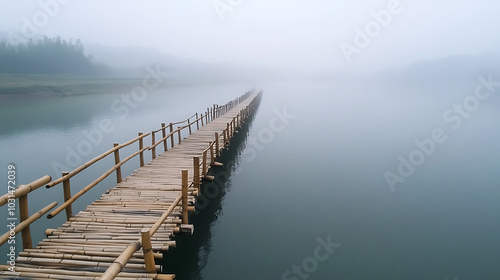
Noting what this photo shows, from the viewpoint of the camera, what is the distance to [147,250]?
13.0ft

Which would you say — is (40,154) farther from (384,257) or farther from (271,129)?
(384,257)

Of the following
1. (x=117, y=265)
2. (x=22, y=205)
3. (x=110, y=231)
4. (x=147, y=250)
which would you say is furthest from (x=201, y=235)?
(x=117, y=265)

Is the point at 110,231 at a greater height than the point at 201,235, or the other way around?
the point at 110,231

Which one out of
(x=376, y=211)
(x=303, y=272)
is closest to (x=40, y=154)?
(x=303, y=272)

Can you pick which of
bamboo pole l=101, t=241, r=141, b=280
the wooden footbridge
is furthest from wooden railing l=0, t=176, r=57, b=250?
bamboo pole l=101, t=241, r=141, b=280

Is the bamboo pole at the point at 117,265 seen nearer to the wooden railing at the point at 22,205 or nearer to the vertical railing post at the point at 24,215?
the wooden railing at the point at 22,205

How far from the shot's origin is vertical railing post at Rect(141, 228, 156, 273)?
3.87 m

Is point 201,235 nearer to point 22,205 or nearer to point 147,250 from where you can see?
point 147,250

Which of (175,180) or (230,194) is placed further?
(230,194)

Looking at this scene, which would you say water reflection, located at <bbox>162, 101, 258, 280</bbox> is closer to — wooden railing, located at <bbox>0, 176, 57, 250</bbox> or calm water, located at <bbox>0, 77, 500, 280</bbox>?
calm water, located at <bbox>0, 77, 500, 280</bbox>

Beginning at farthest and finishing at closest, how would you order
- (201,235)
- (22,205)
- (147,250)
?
1. (201,235)
2. (22,205)
3. (147,250)

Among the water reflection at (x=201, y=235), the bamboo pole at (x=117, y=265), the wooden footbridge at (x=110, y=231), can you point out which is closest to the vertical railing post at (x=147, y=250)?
the wooden footbridge at (x=110, y=231)

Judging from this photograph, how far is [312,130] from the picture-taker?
24.7 m

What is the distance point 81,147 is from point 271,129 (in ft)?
46.1
